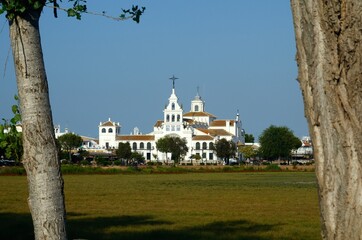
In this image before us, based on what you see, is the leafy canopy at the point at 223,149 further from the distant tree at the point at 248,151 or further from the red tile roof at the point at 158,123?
the red tile roof at the point at 158,123

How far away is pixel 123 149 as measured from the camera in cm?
15462

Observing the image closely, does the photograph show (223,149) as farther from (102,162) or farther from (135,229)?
(135,229)

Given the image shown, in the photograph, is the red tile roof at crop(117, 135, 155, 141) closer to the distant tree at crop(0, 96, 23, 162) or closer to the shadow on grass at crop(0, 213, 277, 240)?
the shadow on grass at crop(0, 213, 277, 240)

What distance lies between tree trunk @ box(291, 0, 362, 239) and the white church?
159889 mm

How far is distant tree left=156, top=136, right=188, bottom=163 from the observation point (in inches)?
5994

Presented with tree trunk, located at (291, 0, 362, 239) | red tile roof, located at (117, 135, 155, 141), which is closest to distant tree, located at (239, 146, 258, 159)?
red tile roof, located at (117, 135, 155, 141)

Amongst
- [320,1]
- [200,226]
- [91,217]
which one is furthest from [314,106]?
[91,217]

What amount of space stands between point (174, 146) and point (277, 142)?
19.2m

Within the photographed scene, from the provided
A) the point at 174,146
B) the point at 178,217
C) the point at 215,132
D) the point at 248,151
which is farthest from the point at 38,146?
the point at 215,132

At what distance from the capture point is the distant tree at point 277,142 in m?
155

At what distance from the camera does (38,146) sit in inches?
195

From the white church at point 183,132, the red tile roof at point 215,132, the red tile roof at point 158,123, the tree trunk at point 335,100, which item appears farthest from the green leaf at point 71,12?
the red tile roof at point 158,123

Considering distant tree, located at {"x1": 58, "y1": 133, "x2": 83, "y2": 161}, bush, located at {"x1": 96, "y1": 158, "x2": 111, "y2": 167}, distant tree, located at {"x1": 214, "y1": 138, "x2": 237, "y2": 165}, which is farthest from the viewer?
distant tree, located at {"x1": 214, "y1": 138, "x2": 237, "y2": 165}

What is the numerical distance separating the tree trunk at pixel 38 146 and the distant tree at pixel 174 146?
14669 centimetres
